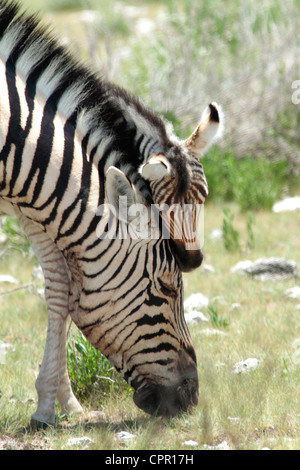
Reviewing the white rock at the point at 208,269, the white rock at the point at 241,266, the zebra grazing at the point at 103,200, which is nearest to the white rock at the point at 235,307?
the white rock at the point at 241,266

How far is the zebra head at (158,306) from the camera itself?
381cm

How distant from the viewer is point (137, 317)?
382cm

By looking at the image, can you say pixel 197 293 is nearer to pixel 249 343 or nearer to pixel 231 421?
pixel 249 343

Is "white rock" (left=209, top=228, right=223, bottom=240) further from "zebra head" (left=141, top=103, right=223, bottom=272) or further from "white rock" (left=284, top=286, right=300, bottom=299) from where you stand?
"zebra head" (left=141, top=103, right=223, bottom=272)

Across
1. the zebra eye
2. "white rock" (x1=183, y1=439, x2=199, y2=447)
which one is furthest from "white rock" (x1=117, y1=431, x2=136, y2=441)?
the zebra eye

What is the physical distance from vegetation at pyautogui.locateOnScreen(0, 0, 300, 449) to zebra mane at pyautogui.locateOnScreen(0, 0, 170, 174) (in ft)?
3.64

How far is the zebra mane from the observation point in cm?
398

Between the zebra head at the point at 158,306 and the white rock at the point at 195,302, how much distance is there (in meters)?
2.51

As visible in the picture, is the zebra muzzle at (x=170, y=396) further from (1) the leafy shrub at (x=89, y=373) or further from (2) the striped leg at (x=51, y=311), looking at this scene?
(1) the leafy shrub at (x=89, y=373)

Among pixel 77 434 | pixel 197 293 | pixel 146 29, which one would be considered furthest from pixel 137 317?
pixel 146 29

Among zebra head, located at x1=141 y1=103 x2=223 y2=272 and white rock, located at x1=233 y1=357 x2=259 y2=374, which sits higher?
zebra head, located at x1=141 y1=103 x2=223 y2=272

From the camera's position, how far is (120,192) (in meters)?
3.68

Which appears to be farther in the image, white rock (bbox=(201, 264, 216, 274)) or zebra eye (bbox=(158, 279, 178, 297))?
white rock (bbox=(201, 264, 216, 274))

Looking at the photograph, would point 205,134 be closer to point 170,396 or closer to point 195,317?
point 170,396
